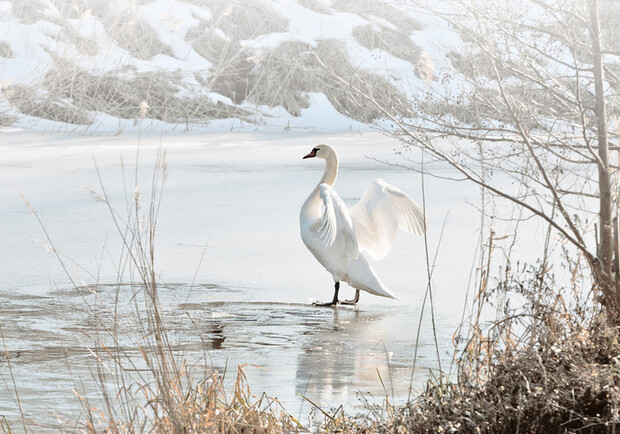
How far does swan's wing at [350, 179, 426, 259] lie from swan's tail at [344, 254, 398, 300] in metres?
0.37

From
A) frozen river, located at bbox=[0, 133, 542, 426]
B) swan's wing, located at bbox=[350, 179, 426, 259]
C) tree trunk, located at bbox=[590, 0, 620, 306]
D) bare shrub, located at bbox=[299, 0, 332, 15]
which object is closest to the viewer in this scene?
tree trunk, located at bbox=[590, 0, 620, 306]

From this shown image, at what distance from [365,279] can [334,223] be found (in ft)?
1.47

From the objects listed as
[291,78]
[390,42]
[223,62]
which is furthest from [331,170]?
[390,42]

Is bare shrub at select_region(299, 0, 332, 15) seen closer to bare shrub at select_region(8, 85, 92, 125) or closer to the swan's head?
bare shrub at select_region(8, 85, 92, 125)

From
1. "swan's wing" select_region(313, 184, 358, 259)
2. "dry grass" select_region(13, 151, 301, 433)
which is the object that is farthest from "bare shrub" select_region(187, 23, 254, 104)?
"dry grass" select_region(13, 151, 301, 433)

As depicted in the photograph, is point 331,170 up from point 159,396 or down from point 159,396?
up

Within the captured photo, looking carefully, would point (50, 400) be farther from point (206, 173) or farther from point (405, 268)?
point (206, 173)

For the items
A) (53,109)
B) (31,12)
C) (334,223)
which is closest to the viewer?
(334,223)

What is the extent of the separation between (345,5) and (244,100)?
750 centimetres

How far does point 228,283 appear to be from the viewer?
19.7 feet

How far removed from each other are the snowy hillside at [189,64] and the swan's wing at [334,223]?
27.4 feet

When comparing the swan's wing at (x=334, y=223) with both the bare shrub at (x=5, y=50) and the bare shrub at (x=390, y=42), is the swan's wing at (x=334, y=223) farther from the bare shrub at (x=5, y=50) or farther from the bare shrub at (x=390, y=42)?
the bare shrub at (x=390, y=42)

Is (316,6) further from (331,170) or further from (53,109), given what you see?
(331,170)

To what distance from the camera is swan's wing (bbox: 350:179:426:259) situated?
602 centimetres
